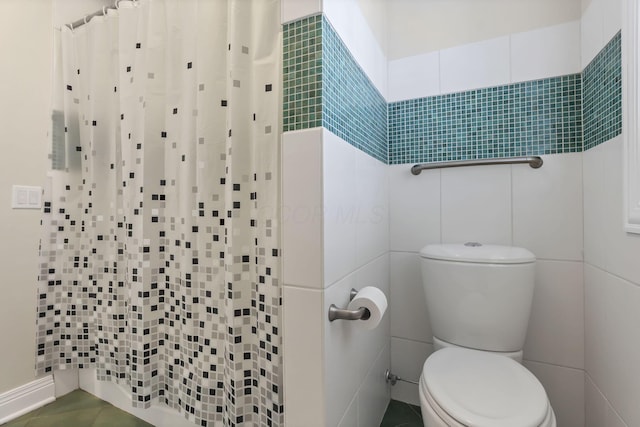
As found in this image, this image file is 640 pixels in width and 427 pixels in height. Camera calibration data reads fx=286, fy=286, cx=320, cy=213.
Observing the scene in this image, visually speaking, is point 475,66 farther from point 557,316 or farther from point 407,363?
point 407,363

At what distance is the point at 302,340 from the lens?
2.71 ft

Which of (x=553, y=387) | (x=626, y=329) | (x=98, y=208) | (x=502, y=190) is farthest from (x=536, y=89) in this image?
(x=98, y=208)

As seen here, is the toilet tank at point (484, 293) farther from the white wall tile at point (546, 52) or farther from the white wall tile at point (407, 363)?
the white wall tile at point (546, 52)

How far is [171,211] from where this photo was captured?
1.08 metres

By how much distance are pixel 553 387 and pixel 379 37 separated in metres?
1.76

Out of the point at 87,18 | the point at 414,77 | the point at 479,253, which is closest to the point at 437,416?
the point at 479,253

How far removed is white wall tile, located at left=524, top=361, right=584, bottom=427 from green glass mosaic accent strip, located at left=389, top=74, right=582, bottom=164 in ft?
3.08

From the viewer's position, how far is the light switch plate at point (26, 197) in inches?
54.1

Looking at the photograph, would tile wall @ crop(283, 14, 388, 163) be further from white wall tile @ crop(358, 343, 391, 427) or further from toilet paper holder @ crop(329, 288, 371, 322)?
white wall tile @ crop(358, 343, 391, 427)

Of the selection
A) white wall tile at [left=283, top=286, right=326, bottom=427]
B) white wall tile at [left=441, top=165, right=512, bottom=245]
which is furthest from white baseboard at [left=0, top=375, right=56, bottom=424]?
white wall tile at [left=441, top=165, right=512, bottom=245]

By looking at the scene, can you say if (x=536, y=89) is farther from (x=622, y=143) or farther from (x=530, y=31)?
(x=622, y=143)

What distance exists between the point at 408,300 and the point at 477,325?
0.36m

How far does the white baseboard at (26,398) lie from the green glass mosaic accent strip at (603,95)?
8.82 feet

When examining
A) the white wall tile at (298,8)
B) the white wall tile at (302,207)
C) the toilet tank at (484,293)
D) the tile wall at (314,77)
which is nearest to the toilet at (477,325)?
the toilet tank at (484,293)
